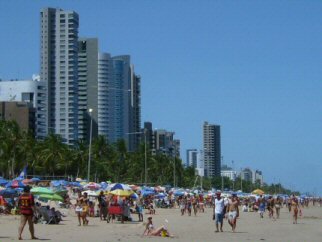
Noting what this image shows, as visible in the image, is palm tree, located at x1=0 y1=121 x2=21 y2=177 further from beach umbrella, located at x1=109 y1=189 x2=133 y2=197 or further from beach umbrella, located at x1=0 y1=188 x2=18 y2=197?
beach umbrella, located at x1=109 y1=189 x2=133 y2=197

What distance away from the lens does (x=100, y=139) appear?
104 m

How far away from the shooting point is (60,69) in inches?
6658

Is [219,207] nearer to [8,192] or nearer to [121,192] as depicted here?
[121,192]

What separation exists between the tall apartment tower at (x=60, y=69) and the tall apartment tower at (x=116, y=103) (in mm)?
17510

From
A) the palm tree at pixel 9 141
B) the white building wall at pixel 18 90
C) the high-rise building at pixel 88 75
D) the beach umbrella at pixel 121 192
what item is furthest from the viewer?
the high-rise building at pixel 88 75

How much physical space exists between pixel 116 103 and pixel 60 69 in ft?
81.1

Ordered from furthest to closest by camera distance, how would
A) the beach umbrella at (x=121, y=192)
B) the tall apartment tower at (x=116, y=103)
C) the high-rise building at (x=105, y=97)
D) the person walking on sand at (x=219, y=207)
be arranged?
the tall apartment tower at (x=116, y=103), the high-rise building at (x=105, y=97), the beach umbrella at (x=121, y=192), the person walking on sand at (x=219, y=207)

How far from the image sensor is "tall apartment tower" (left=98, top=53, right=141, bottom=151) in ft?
609

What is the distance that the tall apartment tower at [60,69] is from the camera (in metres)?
166

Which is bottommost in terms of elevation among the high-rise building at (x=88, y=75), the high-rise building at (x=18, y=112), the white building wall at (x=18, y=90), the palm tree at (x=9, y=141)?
the palm tree at (x=9, y=141)

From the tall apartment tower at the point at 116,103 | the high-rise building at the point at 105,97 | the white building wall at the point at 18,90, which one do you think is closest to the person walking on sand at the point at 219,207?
the white building wall at the point at 18,90

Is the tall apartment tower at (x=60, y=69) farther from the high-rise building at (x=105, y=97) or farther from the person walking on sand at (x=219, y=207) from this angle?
the person walking on sand at (x=219, y=207)

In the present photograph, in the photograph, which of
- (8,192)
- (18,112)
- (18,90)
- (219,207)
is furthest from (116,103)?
(219,207)

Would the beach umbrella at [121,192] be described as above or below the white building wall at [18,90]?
below
